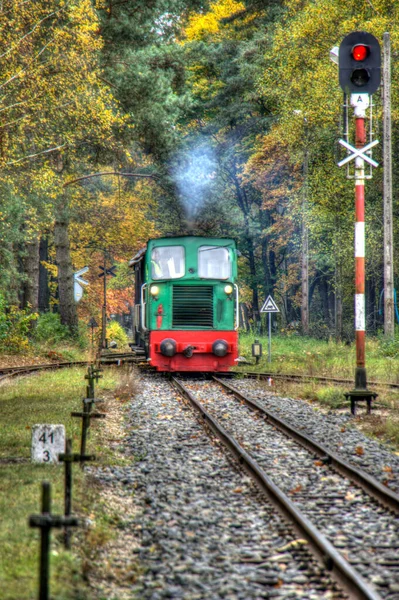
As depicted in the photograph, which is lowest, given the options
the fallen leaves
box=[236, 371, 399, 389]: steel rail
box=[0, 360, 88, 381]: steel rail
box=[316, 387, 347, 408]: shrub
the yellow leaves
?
the fallen leaves

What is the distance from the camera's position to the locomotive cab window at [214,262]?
18.9 metres

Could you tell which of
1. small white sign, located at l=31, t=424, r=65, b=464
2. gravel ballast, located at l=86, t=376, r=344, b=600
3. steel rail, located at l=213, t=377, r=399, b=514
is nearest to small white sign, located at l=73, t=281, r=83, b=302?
steel rail, located at l=213, t=377, r=399, b=514

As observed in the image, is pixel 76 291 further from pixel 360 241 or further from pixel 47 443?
pixel 47 443

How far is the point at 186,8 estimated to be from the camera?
24.6 metres

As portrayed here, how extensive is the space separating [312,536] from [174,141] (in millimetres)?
19142

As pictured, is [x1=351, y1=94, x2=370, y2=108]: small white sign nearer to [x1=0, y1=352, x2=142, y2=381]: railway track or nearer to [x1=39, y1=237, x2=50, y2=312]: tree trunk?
[x1=0, y1=352, x2=142, y2=381]: railway track

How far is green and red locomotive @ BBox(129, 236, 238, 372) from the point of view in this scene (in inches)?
711

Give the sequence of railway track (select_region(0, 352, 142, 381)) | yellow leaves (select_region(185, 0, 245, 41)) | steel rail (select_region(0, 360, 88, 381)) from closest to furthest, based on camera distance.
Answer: steel rail (select_region(0, 360, 88, 381))
railway track (select_region(0, 352, 142, 381))
yellow leaves (select_region(185, 0, 245, 41))

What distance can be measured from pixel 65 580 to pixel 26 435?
5.45 m

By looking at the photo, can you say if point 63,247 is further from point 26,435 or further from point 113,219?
point 26,435

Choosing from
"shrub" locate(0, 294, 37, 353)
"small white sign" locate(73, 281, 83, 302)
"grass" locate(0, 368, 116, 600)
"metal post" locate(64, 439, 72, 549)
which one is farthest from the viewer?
"small white sign" locate(73, 281, 83, 302)

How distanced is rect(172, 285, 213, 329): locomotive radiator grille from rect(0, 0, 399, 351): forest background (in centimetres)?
381

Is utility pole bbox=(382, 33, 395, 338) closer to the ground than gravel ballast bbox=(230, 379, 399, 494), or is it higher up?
higher up

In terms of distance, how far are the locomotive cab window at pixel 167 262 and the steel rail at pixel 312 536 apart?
9.69 m
